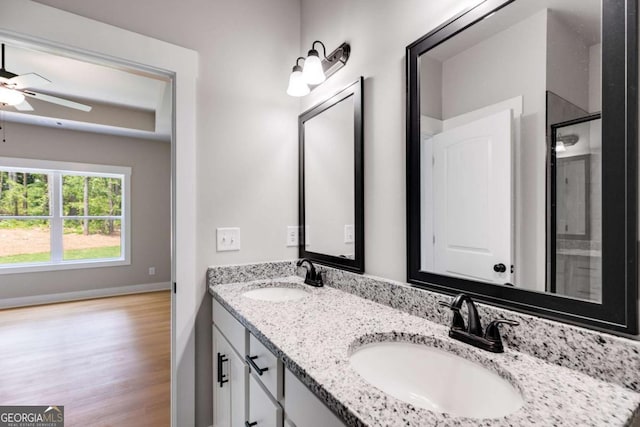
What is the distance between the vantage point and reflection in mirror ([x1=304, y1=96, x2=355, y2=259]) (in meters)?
1.54

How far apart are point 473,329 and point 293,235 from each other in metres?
1.21

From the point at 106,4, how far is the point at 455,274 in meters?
1.85

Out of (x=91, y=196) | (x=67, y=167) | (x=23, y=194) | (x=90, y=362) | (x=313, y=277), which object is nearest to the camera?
(x=313, y=277)

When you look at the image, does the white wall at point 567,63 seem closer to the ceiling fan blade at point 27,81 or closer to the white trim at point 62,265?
the ceiling fan blade at point 27,81

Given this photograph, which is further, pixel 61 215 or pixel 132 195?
pixel 132 195

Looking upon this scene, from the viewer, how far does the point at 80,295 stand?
454 centimetres

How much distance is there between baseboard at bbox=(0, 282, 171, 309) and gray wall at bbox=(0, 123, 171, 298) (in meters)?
0.05

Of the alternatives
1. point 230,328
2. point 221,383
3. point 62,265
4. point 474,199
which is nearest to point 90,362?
point 221,383

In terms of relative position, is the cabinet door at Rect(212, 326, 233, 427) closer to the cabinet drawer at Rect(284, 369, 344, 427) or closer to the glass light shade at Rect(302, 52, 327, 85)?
the cabinet drawer at Rect(284, 369, 344, 427)

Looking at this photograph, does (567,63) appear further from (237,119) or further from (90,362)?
(90,362)

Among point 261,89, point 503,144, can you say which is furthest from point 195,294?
point 503,144

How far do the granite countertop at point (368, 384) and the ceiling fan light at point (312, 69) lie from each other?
1060 mm

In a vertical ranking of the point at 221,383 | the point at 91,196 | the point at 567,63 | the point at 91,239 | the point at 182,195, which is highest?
the point at 567,63

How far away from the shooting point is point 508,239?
912 millimetres
